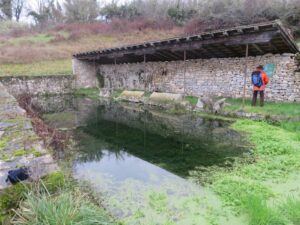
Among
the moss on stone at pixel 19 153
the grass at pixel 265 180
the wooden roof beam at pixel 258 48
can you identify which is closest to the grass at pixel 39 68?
the wooden roof beam at pixel 258 48

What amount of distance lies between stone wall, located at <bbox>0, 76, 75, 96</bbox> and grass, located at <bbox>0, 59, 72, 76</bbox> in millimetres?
1548

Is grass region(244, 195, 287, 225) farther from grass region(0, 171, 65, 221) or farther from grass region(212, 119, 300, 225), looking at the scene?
grass region(0, 171, 65, 221)

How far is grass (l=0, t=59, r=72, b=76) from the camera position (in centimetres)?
1938

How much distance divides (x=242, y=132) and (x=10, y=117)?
5470mm

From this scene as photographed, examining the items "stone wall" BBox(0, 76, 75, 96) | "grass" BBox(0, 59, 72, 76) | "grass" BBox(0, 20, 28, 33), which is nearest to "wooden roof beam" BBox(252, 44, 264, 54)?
"stone wall" BBox(0, 76, 75, 96)

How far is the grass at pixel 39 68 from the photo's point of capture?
19375 millimetres

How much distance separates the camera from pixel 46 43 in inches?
975

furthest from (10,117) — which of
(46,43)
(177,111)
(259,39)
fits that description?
(46,43)

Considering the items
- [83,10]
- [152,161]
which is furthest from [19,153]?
[83,10]

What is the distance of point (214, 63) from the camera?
448 inches

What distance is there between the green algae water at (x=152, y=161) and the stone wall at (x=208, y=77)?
3094mm

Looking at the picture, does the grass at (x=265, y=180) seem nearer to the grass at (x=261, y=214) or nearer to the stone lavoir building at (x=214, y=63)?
the grass at (x=261, y=214)

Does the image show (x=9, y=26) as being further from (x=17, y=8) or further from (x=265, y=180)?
(x=265, y=180)

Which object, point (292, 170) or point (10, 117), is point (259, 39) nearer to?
point (292, 170)
